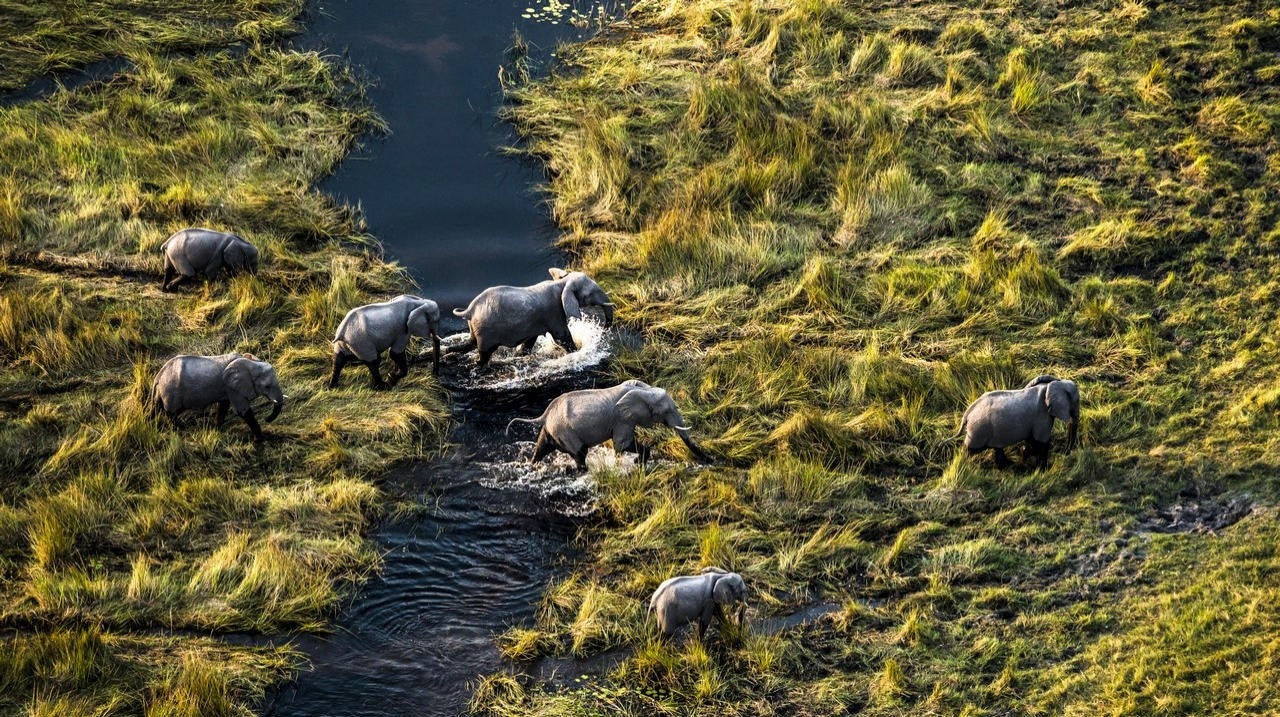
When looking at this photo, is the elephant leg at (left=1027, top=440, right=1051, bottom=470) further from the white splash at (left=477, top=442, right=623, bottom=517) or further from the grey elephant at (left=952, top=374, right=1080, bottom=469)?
the white splash at (left=477, top=442, right=623, bottom=517)

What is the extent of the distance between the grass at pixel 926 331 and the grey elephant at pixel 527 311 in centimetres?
69

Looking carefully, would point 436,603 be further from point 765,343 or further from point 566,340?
point 765,343

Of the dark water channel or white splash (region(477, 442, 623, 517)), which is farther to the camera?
white splash (region(477, 442, 623, 517))

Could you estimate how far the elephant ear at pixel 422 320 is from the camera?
1156 centimetres

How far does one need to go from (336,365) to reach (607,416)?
107 inches

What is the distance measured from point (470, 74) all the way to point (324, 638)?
9833mm

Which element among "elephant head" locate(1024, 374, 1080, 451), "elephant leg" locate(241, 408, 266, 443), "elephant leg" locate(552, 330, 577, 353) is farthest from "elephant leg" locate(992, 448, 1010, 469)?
"elephant leg" locate(241, 408, 266, 443)

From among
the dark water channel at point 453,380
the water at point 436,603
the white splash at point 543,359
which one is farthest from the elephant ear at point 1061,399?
the white splash at point 543,359

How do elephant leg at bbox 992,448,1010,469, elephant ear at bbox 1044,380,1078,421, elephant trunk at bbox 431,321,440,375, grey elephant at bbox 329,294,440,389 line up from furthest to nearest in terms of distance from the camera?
elephant trunk at bbox 431,321,440,375
grey elephant at bbox 329,294,440,389
elephant leg at bbox 992,448,1010,469
elephant ear at bbox 1044,380,1078,421

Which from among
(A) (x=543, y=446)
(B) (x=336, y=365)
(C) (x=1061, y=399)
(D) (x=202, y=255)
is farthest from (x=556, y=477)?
(D) (x=202, y=255)

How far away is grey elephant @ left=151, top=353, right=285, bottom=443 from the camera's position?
1069cm

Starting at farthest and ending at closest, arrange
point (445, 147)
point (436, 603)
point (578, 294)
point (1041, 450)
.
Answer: point (445, 147) < point (578, 294) < point (1041, 450) < point (436, 603)

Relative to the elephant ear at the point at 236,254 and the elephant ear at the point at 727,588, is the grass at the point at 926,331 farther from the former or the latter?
the elephant ear at the point at 236,254

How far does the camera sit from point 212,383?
10.7 m
